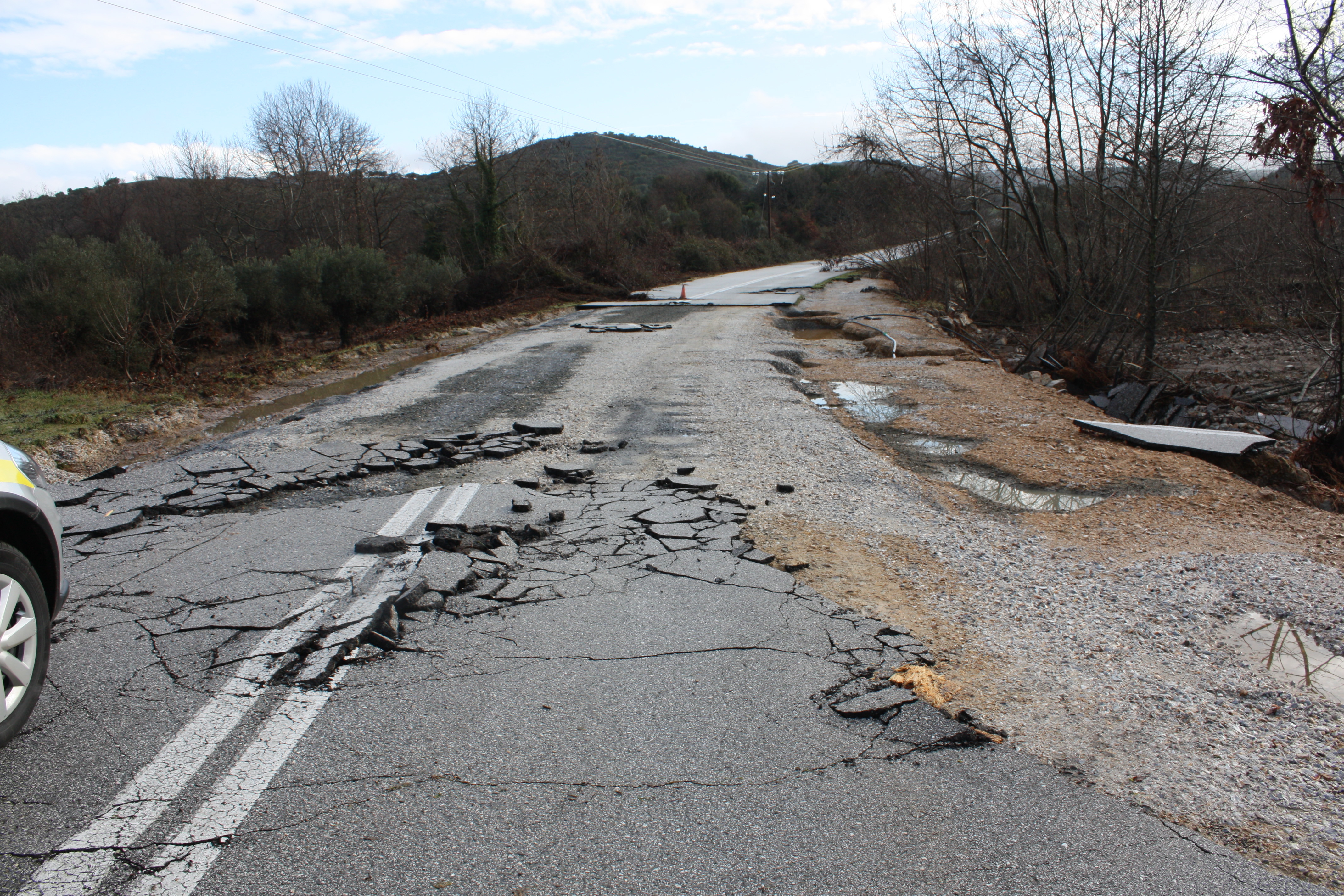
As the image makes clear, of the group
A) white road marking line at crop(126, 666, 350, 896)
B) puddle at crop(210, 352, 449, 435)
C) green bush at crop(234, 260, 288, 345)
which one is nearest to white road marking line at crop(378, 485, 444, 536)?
white road marking line at crop(126, 666, 350, 896)

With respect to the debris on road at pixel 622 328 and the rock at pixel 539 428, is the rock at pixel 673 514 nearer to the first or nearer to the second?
the rock at pixel 539 428

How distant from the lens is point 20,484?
3.06 meters

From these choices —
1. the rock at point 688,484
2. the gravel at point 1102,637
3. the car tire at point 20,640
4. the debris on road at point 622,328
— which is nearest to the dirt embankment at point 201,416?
the debris on road at point 622,328

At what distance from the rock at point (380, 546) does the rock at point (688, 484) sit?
2.13 meters

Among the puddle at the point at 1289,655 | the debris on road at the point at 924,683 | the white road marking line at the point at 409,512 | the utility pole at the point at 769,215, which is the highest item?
the utility pole at the point at 769,215

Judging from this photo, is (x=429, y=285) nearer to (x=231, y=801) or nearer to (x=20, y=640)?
(x=20, y=640)

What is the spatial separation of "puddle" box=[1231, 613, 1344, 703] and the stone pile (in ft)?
18.6

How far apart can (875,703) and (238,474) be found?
5607mm

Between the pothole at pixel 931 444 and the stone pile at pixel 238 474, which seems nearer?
the stone pile at pixel 238 474

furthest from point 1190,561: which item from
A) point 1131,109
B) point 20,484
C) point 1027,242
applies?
point 1027,242

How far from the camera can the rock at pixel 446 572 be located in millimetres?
4125

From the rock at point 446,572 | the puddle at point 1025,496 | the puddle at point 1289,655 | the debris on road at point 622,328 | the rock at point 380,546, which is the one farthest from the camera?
the debris on road at point 622,328

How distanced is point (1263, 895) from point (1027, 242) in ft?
64.2

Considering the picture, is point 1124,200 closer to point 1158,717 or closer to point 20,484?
point 1158,717
